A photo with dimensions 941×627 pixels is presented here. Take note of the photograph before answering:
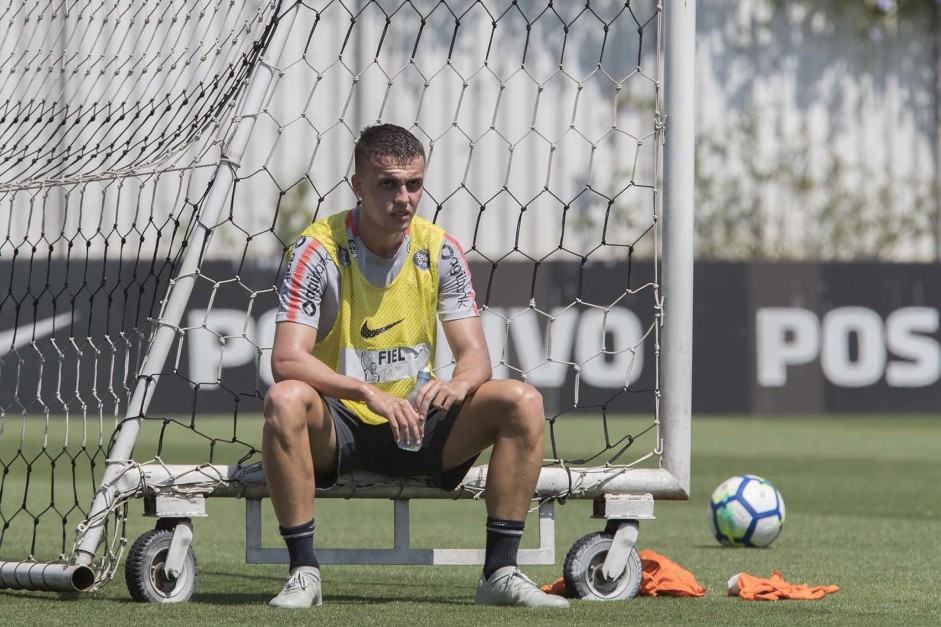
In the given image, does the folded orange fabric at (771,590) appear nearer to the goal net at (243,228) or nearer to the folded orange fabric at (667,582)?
the folded orange fabric at (667,582)

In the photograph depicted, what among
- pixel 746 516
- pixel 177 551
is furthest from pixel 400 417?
pixel 746 516

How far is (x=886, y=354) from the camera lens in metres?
15.3

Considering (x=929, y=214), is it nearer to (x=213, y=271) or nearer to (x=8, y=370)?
(x=213, y=271)

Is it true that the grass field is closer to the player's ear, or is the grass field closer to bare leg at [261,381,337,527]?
bare leg at [261,381,337,527]

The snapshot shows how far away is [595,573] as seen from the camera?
15.3 ft

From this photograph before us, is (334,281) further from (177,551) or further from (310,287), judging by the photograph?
(177,551)

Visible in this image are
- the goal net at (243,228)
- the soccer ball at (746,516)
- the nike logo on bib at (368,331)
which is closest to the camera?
the nike logo on bib at (368,331)

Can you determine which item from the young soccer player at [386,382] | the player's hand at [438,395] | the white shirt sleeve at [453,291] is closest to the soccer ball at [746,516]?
the young soccer player at [386,382]

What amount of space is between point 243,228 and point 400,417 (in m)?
12.7

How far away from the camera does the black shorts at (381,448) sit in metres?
4.49

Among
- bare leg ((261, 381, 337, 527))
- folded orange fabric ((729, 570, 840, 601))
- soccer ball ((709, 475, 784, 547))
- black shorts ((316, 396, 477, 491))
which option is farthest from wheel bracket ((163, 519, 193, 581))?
soccer ball ((709, 475, 784, 547))

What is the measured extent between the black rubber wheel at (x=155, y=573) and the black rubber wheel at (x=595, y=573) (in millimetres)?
1135

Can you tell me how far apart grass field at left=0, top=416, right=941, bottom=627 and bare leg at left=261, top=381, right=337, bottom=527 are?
11.7 inches

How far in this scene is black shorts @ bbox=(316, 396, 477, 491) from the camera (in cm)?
449
